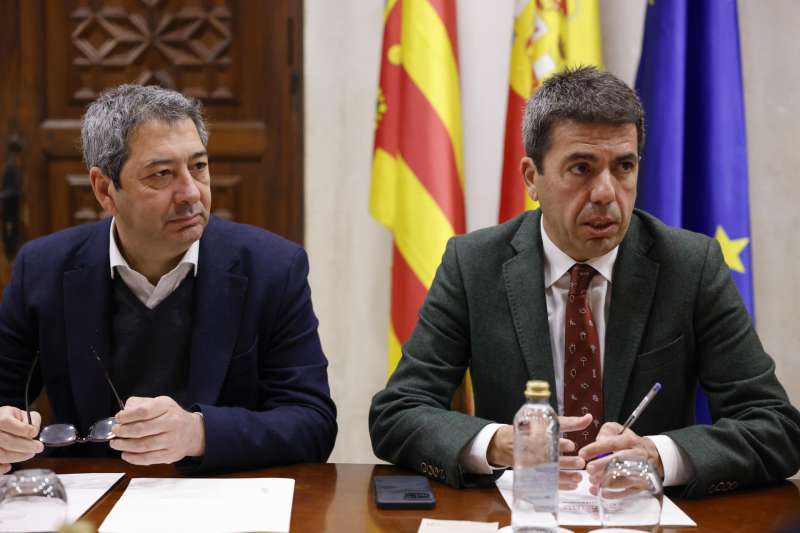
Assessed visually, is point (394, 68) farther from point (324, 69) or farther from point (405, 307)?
point (405, 307)

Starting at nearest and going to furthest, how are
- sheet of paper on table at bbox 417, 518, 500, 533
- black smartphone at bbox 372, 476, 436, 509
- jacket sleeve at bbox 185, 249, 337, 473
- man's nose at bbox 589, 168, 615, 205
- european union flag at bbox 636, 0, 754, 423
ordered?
sheet of paper on table at bbox 417, 518, 500, 533
black smartphone at bbox 372, 476, 436, 509
jacket sleeve at bbox 185, 249, 337, 473
man's nose at bbox 589, 168, 615, 205
european union flag at bbox 636, 0, 754, 423

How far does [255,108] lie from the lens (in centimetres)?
380

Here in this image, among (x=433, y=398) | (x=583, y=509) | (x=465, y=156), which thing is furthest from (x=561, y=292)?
(x=465, y=156)

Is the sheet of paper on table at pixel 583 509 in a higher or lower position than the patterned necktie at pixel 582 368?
lower

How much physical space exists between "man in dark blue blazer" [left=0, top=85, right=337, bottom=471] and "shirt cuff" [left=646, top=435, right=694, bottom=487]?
2.46 feet

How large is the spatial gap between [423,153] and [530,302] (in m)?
1.34

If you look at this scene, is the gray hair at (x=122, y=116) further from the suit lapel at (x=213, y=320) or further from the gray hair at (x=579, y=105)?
the gray hair at (x=579, y=105)

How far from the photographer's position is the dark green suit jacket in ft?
6.54

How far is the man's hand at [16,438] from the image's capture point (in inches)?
71.2

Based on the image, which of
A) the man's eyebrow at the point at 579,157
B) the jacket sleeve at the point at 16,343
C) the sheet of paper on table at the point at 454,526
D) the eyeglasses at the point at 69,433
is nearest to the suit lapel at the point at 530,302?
the man's eyebrow at the point at 579,157

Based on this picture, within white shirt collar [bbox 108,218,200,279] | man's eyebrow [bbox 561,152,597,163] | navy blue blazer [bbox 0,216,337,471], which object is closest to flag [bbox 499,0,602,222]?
man's eyebrow [bbox 561,152,597,163]

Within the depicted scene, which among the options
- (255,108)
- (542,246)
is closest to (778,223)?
(542,246)

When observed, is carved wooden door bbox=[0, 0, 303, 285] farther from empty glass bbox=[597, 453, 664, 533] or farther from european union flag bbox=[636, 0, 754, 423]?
empty glass bbox=[597, 453, 664, 533]

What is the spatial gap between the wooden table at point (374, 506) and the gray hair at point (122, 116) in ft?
2.37
